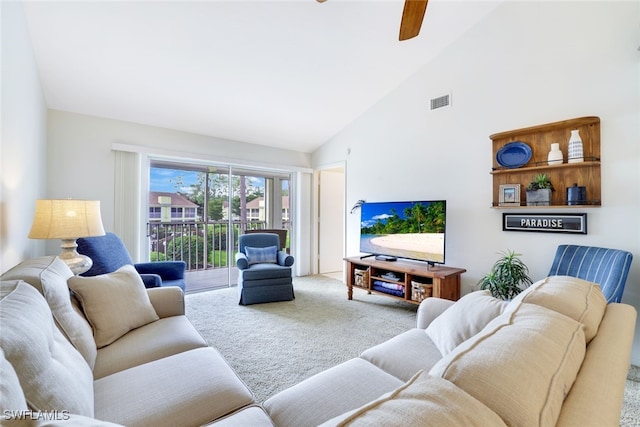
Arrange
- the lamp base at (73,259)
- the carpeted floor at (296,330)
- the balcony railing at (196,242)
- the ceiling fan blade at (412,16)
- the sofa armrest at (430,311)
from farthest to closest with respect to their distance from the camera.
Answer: the balcony railing at (196,242)
the lamp base at (73,259)
the carpeted floor at (296,330)
the ceiling fan blade at (412,16)
the sofa armrest at (430,311)

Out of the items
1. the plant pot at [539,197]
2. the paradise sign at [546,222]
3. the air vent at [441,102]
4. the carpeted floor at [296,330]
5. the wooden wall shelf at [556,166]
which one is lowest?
the carpeted floor at [296,330]

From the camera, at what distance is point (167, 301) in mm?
1960

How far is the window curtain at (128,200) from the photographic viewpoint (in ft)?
11.4

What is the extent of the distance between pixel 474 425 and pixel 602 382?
47 cm

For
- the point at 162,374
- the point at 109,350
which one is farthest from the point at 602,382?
the point at 109,350

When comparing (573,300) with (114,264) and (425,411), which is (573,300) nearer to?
(425,411)

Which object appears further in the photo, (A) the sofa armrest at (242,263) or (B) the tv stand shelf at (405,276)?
(A) the sofa armrest at (242,263)

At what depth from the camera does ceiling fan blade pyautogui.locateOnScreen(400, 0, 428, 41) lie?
190cm

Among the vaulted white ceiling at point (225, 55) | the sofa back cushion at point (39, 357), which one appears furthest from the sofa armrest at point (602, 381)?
the vaulted white ceiling at point (225, 55)

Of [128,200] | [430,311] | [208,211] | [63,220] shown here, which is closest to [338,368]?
[430,311]

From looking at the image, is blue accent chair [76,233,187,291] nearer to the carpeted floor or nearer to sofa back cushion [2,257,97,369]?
the carpeted floor

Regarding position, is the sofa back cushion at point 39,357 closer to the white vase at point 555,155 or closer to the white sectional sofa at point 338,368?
the white sectional sofa at point 338,368

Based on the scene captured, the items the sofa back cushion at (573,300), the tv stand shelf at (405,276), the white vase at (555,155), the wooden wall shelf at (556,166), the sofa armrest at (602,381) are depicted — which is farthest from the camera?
the tv stand shelf at (405,276)

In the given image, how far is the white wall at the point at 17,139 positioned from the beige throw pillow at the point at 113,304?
1.76 ft
